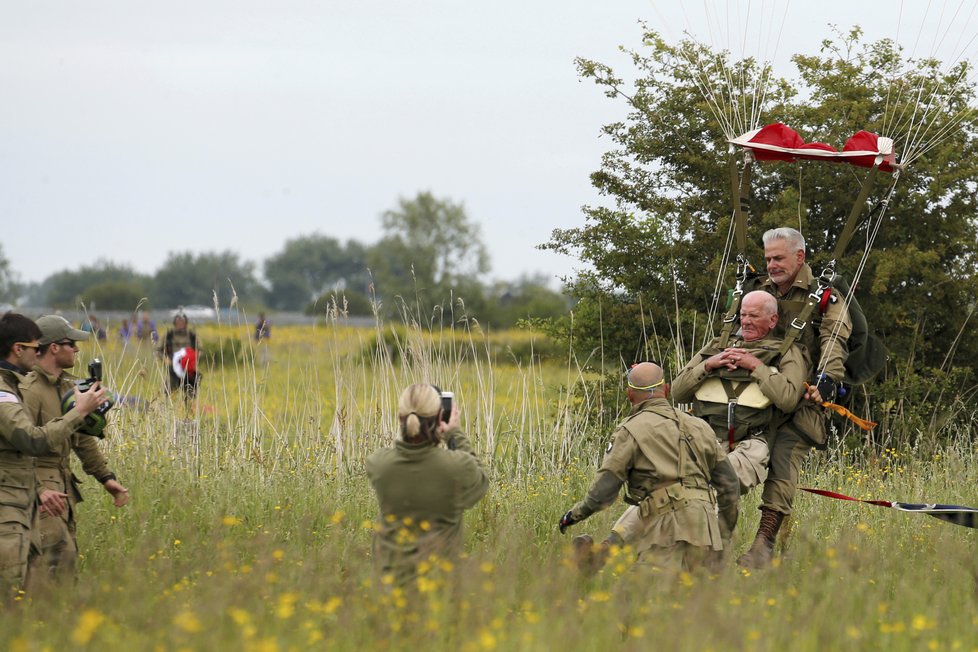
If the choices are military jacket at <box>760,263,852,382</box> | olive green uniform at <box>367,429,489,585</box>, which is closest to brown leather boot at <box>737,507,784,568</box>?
military jacket at <box>760,263,852,382</box>

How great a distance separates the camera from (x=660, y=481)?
5.66 meters

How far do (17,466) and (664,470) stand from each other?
311 centimetres

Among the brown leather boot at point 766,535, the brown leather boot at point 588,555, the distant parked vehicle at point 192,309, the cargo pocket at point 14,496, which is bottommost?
the brown leather boot at point 766,535

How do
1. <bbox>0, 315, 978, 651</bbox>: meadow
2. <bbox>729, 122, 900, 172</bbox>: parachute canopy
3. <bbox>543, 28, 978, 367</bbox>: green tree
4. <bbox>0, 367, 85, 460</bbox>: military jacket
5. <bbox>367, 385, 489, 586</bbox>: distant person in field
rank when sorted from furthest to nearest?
1. <bbox>543, 28, 978, 367</bbox>: green tree
2. <bbox>729, 122, 900, 172</bbox>: parachute canopy
3. <bbox>0, 367, 85, 460</bbox>: military jacket
4. <bbox>367, 385, 489, 586</bbox>: distant person in field
5. <bbox>0, 315, 978, 651</bbox>: meadow

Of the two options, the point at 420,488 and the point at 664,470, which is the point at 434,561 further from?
the point at 664,470

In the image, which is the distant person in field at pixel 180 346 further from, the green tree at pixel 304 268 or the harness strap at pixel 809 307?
the green tree at pixel 304 268

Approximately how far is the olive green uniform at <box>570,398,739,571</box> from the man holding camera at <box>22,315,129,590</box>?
2505mm

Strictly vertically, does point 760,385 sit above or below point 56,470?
above

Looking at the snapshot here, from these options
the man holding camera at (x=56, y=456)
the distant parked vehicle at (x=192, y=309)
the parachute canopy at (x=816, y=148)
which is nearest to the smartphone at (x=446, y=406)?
the man holding camera at (x=56, y=456)

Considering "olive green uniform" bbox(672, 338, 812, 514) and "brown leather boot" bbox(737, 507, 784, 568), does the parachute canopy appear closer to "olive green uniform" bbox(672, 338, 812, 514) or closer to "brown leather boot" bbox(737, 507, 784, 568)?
"olive green uniform" bbox(672, 338, 812, 514)

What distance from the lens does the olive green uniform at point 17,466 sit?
5340 millimetres

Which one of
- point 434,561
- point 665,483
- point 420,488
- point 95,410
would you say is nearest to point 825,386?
point 665,483

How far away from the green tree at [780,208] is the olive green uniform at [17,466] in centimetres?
621

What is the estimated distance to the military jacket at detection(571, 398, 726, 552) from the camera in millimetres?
5578
